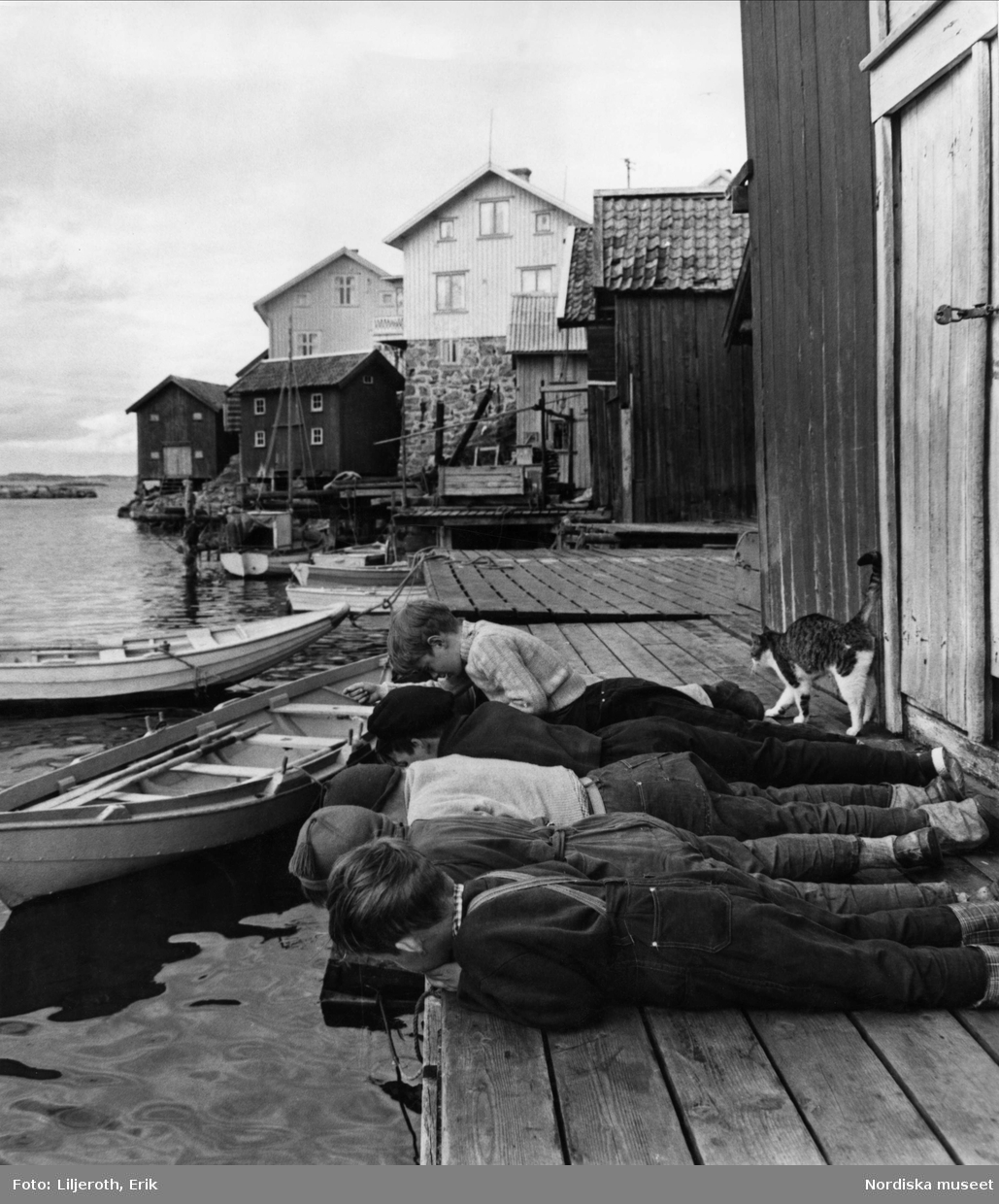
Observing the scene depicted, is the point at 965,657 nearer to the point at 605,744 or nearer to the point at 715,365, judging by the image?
the point at 605,744

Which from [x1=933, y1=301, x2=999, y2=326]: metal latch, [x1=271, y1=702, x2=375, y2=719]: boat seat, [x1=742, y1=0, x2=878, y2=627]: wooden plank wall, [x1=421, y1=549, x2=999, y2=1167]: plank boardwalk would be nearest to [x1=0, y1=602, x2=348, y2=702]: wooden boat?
[x1=271, y1=702, x2=375, y2=719]: boat seat

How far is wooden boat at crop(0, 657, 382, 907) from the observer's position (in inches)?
247

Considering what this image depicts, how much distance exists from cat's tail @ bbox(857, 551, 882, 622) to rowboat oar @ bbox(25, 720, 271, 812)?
174 inches

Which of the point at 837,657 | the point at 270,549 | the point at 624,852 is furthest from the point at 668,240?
the point at 270,549

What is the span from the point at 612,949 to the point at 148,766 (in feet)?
17.3

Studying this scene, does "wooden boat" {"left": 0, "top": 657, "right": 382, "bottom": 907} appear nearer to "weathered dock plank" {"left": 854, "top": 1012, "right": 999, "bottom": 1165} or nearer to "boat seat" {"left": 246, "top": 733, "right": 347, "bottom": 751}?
"boat seat" {"left": 246, "top": 733, "right": 347, "bottom": 751}

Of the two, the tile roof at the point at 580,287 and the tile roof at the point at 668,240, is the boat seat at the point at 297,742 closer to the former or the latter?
the tile roof at the point at 668,240

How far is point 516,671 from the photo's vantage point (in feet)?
16.2

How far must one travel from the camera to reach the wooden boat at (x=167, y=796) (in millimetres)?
6262

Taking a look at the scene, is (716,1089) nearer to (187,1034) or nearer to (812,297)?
(187,1034)

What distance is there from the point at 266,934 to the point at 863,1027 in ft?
13.3

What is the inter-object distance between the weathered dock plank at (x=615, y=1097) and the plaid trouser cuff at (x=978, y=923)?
922 mm

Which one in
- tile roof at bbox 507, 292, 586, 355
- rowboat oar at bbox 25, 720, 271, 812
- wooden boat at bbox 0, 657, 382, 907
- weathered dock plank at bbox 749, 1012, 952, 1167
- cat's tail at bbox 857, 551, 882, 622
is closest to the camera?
weathered dock plank at bbox 749, 1012, 952, 1167

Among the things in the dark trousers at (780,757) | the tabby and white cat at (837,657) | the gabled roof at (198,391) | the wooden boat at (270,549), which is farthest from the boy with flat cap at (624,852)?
the gabled roof at (198,391)
